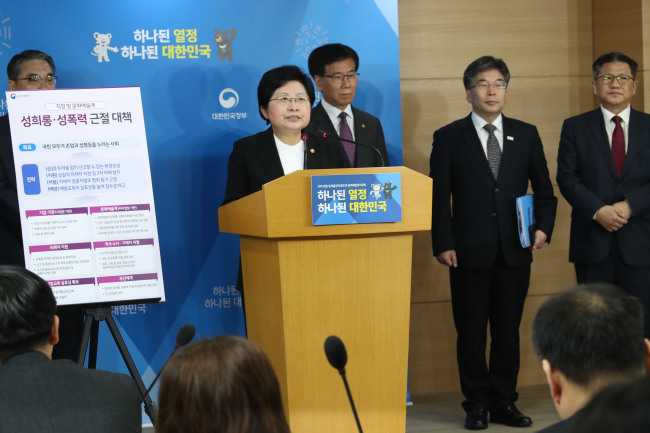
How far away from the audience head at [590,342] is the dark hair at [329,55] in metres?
2.88

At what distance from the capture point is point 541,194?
422cm

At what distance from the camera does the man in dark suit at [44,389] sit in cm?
164

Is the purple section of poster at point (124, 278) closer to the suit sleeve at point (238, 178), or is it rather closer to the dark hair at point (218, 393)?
the suit sleeve at point (238, 178)

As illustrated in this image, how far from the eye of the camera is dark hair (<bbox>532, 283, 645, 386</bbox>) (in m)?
1.45

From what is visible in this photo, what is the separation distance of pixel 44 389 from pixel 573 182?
10.4ft

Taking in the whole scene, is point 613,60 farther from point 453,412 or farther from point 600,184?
point 453,412

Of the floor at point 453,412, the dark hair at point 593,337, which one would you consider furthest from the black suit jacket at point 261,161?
the dark hair at point 593,337

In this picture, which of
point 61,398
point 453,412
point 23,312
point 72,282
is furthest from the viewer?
point 453,412

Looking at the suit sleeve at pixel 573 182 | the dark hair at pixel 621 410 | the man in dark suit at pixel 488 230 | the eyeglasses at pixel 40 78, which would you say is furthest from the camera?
the man in dark suit at pixel 488 230

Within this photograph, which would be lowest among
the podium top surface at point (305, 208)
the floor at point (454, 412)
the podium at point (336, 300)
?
the floor at point (454, 412)

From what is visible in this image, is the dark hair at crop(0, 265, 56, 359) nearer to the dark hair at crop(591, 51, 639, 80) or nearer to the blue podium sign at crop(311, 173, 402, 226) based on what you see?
the blue podium sign at crop(311, 173, 402, 226)

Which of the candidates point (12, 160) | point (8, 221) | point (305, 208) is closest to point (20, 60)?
point (12, 160)

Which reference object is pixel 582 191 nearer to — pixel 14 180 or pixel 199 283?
pixel 199 283

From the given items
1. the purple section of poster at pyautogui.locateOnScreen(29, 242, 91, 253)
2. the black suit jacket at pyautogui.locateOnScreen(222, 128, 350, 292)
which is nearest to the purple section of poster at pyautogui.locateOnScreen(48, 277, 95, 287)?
the purple section of poster at pyautogui.locateOnScreen(29, 242, 91, 253)
